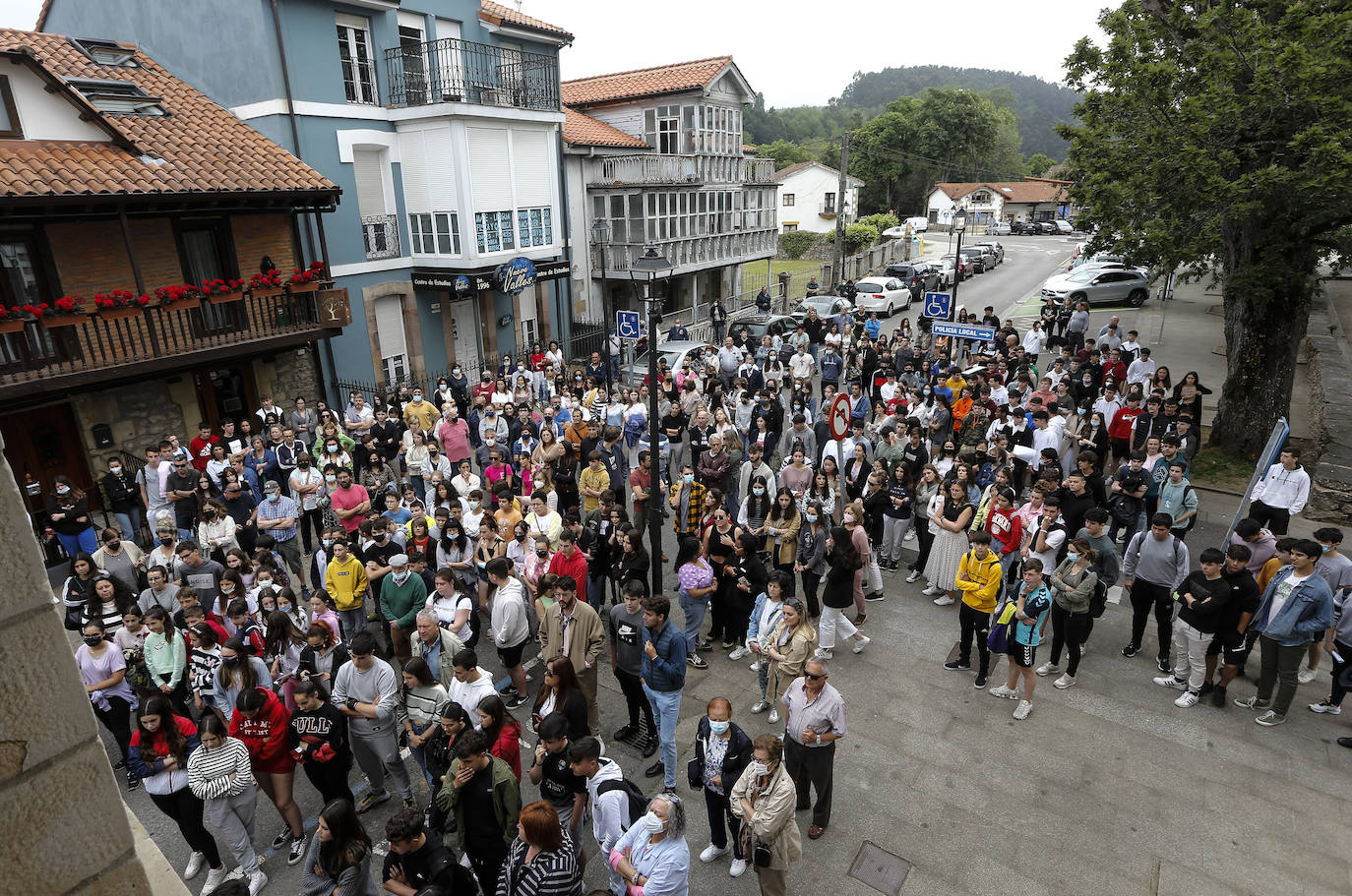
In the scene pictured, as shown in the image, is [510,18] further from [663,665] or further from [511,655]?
[663,665]

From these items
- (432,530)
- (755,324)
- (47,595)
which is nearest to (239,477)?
(432,530)

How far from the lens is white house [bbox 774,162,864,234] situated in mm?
64375

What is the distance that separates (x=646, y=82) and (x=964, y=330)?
774 inches

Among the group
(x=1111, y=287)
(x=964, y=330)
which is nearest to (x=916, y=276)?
(x=1111, y=287)

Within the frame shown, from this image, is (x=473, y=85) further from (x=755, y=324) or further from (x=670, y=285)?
(x=670, y=285)

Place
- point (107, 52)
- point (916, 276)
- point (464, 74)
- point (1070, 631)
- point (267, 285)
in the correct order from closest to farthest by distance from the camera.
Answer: point (1070, 631) < point (267, 285) < point (107, 52) < point (464, 74) < point (916, 276)

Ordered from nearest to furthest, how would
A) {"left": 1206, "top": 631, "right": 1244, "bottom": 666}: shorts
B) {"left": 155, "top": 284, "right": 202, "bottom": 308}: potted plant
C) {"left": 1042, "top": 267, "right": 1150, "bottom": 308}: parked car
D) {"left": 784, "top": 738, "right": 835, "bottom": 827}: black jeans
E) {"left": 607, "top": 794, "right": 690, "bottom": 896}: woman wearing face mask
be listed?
{"left": 607, "top": 794, "right": 690, "bottom": 896}: woman wearing face mask, {"left": 784, "top": 738, "right": 835, "bottom": 827}: black jeans, {"left": 1206, "top": 631, "right": 1244, "bottom": 666}: shorts, {"left": 155, "top": 284, "right": 202, "bottom": 308}: potted plant, {"left": 1042, "top": 267, "right": 1150, "bottom": 308}: parked car

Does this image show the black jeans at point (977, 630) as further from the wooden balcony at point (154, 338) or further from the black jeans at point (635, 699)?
the wooden balcony at point (154, 338)

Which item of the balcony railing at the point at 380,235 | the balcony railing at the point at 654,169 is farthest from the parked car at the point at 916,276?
the balcony railing at the point at 380,235

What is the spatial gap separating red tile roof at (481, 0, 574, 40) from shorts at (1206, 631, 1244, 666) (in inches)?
877

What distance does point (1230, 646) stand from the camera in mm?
7742

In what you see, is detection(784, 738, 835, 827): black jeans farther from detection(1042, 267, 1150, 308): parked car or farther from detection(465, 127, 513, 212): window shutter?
detection(1042, 267, 1150, 308): parked car

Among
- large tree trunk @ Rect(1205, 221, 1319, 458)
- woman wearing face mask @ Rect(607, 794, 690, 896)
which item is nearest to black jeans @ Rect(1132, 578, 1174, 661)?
woman wearing face mask @ Rect(607, 794, 690, 896)

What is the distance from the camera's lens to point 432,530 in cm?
958
